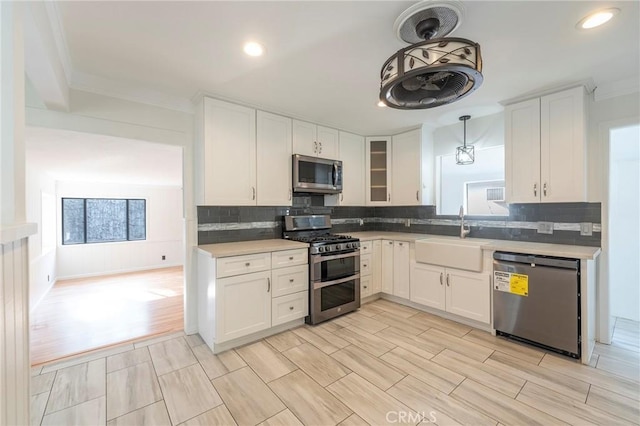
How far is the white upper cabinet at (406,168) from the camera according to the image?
3850 millimetres

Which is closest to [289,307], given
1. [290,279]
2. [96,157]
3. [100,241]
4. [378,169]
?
[290,279]

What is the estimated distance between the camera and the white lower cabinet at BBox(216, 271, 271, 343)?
8.24ft

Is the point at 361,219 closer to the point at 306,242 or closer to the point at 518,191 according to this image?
the point at 306,242

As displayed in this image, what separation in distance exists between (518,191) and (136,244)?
25.1ft

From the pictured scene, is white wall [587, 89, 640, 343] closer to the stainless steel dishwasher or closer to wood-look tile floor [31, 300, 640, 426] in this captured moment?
wood-look tile floor [31, 300, 640, 426]

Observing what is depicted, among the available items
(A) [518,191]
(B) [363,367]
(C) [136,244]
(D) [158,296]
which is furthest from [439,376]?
(C) [136,244]

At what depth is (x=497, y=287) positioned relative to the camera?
2.75 metres

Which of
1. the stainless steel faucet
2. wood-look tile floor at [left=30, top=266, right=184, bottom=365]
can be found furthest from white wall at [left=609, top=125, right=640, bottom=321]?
wood-look tile floor at [left=30, top=266, right=184, bottom=365]

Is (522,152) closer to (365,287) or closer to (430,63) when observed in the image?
(430,63)

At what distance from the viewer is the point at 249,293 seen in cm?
268

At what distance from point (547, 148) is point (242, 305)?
11.0ft

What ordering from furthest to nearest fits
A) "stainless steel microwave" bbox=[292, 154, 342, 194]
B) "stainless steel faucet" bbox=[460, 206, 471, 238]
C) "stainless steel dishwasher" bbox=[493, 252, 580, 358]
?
"stainless steel faucet" bbox=[460, 206, 471, 238] < "stainless steel microwave" bbox=[292, 154, 342, 194] < "stainless steel dishwasher" bbox=[493, 252, 580, 358]

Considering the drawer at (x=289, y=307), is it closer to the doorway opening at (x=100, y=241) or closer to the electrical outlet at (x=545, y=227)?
the doorway opening at (x=100, y=241)

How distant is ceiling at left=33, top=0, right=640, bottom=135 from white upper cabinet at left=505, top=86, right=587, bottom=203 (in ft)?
0.67
